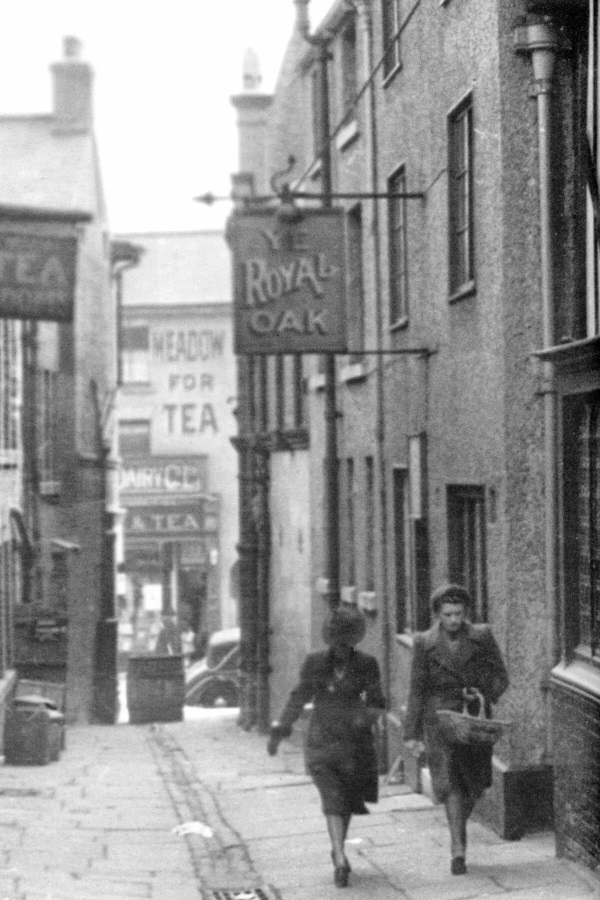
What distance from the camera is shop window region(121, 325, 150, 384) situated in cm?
5197

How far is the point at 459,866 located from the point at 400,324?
707 centimetres

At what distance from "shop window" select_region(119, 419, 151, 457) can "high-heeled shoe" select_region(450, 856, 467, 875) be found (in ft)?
140

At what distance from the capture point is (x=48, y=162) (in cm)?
3297

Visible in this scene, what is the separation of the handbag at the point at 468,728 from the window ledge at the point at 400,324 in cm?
654

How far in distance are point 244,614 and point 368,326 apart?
36.4 feet

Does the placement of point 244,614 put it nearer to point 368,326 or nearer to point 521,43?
point 368,326

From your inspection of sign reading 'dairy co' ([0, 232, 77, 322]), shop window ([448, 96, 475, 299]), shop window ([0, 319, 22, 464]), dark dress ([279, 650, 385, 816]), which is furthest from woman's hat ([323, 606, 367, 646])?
shop window ([0, 319, 22, 464])

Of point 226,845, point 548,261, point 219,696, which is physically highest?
point 548,261

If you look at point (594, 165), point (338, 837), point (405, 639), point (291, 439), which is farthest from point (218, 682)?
point (594, 165)

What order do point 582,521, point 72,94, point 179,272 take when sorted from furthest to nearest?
point 179,272
point 72,94
point 582,521

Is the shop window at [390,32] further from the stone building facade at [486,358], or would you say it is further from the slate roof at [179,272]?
the slate roof at [179,272]

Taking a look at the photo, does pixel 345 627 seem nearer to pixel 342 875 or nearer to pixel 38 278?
pixel 342 875

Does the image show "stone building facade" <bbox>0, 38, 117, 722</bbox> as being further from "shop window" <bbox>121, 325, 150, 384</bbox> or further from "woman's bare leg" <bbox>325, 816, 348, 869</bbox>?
"woman's bare leg" <bbox>325, 816, 348, 869</bbox>

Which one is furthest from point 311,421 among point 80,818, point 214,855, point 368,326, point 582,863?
point 582,863
